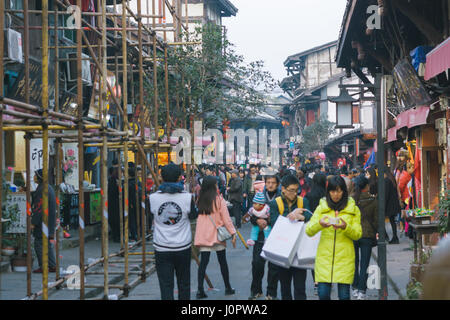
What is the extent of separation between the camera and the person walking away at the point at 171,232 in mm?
7859

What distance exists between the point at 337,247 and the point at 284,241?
2.40ft

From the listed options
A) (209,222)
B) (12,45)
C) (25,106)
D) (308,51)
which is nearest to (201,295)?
(209,222)

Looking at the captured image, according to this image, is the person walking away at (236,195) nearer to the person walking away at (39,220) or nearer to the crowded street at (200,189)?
the crowded street at (200,189)

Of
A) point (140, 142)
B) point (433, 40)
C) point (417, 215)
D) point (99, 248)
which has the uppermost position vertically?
point (433, 40)

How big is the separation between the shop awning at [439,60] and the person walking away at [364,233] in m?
1.84

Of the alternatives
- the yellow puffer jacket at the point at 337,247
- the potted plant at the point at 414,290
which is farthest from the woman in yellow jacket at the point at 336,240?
the potted plant at the point at 414,290

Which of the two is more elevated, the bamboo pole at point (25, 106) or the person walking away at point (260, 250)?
the bamboo pole at point (25, 106)

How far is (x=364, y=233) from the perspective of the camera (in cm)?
976

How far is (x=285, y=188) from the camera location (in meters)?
8.36

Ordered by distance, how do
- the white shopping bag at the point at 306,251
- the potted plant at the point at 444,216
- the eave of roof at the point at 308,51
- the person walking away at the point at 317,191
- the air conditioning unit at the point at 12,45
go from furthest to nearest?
1. the eave of roof at the point at 308,51
2. the air conditioning unit at the point at 12,45
3. the person walking away at the point at 317,191
4. the potted plant at the point at 444,216
5. the white shopping bag at the point at 306,251

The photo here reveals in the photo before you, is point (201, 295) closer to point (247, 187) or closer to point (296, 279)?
point (296, 279)
